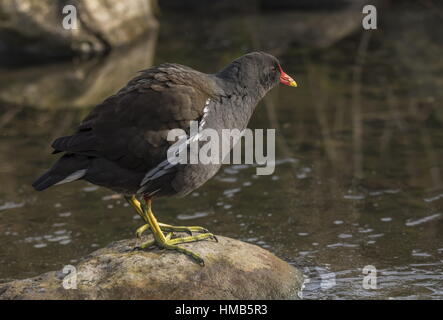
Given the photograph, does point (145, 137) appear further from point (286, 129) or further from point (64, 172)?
point (286, 129)

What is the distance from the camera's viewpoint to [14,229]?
697 centimetres

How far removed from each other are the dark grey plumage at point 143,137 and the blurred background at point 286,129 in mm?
1244

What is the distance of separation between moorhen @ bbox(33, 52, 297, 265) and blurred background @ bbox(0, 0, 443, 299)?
1224 mm

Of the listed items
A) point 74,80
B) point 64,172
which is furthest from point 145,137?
point 74,80

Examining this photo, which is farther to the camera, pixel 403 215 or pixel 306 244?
pixel 403 215

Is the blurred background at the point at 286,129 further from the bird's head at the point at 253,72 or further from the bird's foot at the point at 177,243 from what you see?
the bird's head at the point at 253,72

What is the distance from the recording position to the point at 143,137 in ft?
16.8

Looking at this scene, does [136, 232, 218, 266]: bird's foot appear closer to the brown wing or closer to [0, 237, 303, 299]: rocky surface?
[0, 237, 303, 299]: rocky surface

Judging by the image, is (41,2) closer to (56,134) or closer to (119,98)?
(56,134)

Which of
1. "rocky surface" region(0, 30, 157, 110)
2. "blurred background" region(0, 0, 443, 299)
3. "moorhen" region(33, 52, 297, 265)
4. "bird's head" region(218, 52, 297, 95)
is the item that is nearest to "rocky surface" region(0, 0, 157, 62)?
"blurred background" region(0, 0, 443, 299)

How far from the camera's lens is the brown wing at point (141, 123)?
510 cm

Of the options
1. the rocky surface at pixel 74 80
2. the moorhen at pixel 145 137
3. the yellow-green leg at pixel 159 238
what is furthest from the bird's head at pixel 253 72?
the rocky surface at pixel 74 80
